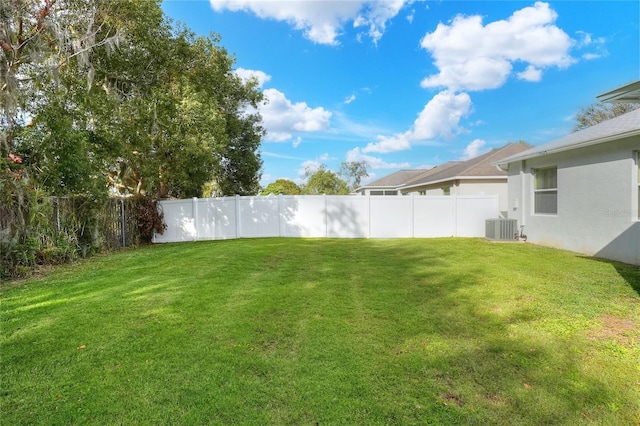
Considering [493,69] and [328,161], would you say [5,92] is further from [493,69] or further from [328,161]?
[328,161]

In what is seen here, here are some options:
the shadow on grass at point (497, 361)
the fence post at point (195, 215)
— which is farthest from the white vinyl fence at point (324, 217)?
the shadow on grass at point (497, 361)

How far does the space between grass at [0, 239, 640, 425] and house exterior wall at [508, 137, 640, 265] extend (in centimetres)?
234

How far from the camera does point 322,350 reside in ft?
10.3

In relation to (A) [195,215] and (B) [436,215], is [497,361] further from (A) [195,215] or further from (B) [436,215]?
(A) [195,215]

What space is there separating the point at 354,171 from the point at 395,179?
19760 mm

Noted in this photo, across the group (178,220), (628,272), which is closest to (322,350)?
(628,272)

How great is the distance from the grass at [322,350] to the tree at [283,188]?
38929mm

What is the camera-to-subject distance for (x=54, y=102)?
9336 millimetres

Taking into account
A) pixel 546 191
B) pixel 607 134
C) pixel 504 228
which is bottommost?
pixel 504 228

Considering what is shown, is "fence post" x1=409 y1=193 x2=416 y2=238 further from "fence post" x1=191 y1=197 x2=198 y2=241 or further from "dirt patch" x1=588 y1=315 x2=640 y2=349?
"dirt patch" x1=588 y1=315 x2=640 y2=349

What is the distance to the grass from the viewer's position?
2309 mm

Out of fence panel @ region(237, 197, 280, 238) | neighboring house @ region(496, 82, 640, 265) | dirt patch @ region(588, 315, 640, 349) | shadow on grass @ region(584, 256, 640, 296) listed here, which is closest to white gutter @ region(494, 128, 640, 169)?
neighboring house @ region(496, 82, 640, 265)

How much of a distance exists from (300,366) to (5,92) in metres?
10.4

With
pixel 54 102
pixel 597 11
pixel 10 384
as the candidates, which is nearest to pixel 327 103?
pixel 597 11
